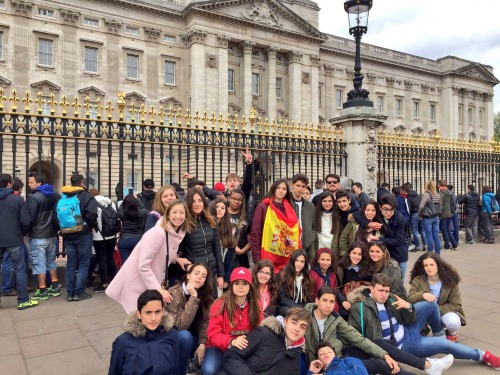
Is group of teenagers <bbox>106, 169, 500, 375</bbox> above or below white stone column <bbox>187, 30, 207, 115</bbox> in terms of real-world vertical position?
below

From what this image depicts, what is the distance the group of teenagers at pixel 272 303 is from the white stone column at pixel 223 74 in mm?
28815

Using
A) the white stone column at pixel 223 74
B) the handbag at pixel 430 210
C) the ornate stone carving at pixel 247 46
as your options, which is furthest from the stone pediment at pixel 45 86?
the handbag at pixel 430 210

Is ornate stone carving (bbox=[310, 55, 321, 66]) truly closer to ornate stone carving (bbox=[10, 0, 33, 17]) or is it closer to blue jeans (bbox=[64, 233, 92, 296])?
ornate stone carving (bbox=[10, 0, 33, 17])

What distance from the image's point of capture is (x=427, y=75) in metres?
51.4

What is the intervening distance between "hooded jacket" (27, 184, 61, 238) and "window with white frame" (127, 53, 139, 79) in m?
27.6

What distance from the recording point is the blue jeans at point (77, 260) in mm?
6367

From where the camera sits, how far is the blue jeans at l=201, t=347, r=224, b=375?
366 cm

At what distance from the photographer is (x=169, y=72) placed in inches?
1339

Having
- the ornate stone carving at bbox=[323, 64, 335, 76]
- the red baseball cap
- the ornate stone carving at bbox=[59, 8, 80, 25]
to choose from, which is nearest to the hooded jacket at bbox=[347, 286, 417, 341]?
the red baseball cap

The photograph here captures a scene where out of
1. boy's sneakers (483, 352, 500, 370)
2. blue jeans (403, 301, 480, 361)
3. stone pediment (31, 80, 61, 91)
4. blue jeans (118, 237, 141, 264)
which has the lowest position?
boy's sneakers (483, 352, 500, 370)

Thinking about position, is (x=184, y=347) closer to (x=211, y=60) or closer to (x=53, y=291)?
(x=53, y=291)

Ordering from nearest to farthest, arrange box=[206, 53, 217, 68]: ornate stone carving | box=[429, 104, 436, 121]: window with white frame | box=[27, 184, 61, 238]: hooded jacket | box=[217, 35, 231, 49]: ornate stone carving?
box=[27, 184, 61, 238]: hooded jacket < box=[206, 53, 217, 68]: ornate stone carving < box=[217, 35, 231, 49]: ornate stone carving < box=[429, 104, 436, 121]: window with white frame

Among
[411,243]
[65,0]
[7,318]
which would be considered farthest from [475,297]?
[65,0]

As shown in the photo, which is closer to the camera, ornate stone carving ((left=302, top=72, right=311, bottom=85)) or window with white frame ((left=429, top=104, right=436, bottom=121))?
ornate stone carving ((left=302, top=72, right=311, bottom=85))
